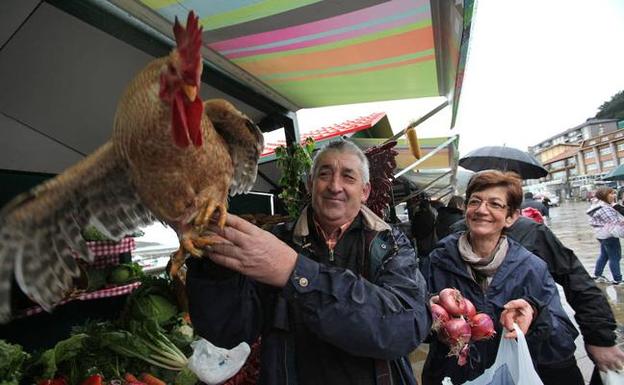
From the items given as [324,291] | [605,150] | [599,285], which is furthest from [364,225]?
[605,150]

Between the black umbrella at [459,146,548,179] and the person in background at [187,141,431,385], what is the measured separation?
3227mm

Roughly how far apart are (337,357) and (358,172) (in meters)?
0.81

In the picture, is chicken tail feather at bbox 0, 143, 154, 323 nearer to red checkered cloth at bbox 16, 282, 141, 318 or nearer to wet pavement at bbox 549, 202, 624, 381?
red checkered cloth at bbox 16, 282, 141, 318

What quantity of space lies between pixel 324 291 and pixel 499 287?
1.39m

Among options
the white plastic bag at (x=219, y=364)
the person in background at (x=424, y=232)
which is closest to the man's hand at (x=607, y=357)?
the white plastic bag at (x=219, y=364)

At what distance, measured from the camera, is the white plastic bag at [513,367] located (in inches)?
65.9

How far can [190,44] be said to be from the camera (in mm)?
909

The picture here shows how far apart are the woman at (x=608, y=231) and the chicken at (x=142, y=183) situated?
30.5 feet

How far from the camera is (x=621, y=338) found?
5.00m

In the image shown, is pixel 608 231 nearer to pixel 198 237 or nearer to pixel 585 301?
pixel 585 301

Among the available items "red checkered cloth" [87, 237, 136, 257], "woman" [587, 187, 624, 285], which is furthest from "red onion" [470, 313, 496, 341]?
"woman" [587, 187, 624, 285]

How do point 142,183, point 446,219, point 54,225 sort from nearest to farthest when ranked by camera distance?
point 142,183
point 54,225
point 446,219

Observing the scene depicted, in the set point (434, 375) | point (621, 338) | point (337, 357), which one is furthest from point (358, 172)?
point (621, 338)

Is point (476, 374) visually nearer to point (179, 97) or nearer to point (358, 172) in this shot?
point (358, 172)
